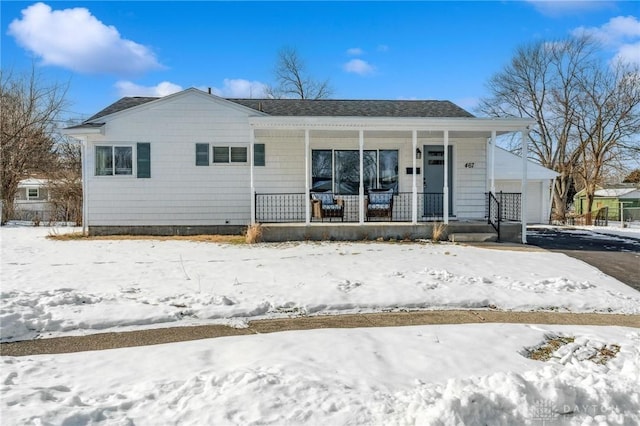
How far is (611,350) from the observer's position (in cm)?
417

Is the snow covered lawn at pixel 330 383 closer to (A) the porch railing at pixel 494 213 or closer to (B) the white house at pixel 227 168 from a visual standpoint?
(A) the porch railing at pixel 494 213

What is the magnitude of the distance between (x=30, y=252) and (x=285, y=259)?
598 centimetres

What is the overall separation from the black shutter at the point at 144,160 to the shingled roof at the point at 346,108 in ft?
6.86

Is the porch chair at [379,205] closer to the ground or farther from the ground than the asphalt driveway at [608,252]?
farther from the ground

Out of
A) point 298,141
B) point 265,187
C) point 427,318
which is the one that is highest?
point 298,141

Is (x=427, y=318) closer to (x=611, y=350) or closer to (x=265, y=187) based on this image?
(x=611, y=350)

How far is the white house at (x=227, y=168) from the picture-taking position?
12.6 m

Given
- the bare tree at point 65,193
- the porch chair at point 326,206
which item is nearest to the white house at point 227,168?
the porch chair at point 326,206

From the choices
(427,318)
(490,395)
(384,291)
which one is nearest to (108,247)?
(384,291)

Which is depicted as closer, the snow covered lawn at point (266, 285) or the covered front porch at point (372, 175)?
the snow covered lawn at point (266, 285)

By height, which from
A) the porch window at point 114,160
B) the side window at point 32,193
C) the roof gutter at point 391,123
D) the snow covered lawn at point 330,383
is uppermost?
the roof gutter at point 391,123

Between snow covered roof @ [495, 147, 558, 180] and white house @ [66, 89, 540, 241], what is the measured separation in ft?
24.2

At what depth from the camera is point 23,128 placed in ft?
67.2

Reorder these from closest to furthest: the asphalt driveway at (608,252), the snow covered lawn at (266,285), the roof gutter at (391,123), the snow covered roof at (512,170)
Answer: the snow covered lawn at (266,285) → the asphalt driveway at (608,252) → the roof gutter at (391,123) → the snow covered roof at (512,170)
